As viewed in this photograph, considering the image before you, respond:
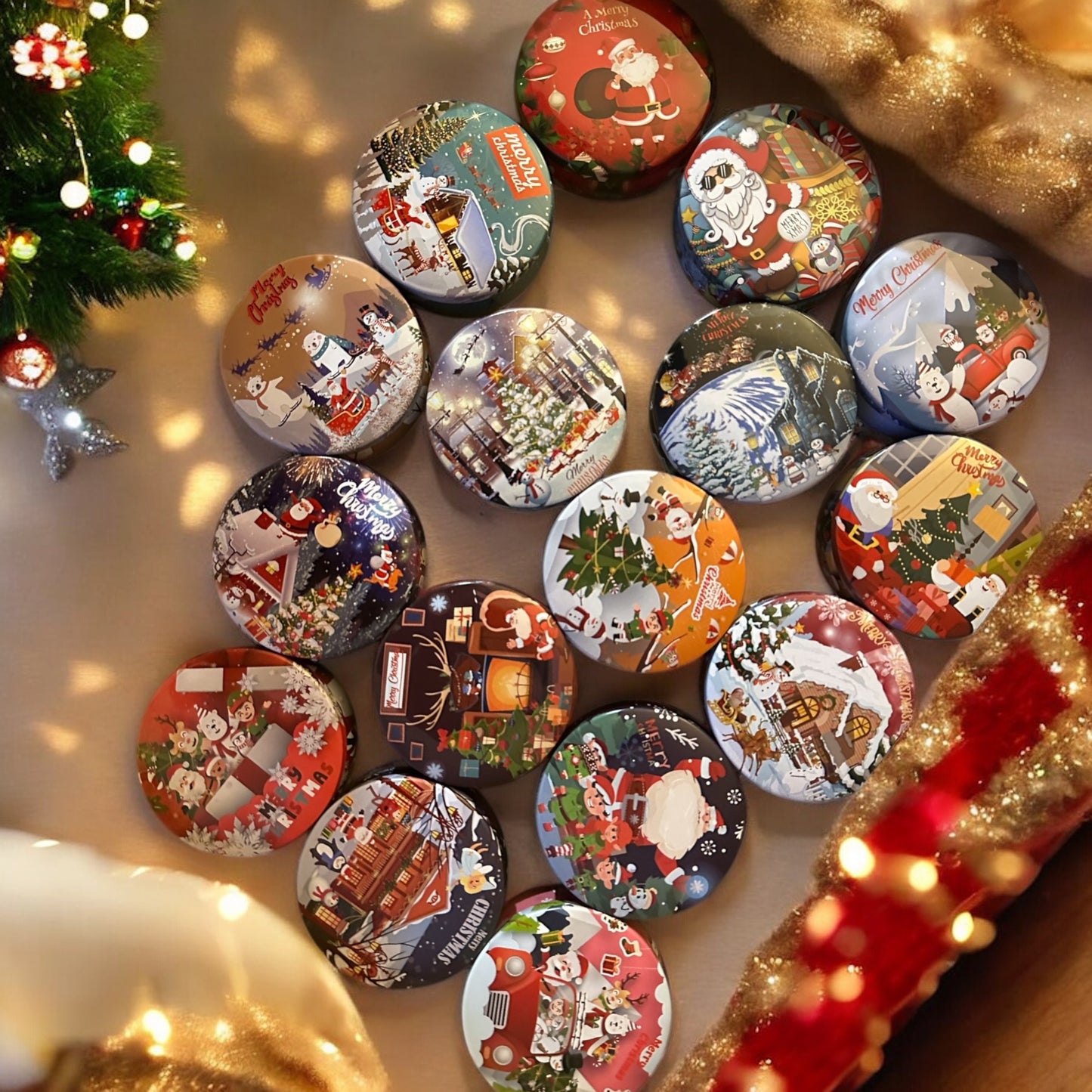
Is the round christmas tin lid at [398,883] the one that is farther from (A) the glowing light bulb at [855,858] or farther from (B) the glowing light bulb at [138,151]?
(B) the glowing light bulb at [138,151]

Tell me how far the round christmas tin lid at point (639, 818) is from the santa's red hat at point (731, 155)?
89cm

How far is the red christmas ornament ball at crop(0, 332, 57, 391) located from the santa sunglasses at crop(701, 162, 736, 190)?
3.29ft

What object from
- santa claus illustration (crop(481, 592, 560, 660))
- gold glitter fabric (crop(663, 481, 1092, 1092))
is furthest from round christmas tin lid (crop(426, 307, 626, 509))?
gold glitter fabric (crop(663, 481, 1092, 1092))

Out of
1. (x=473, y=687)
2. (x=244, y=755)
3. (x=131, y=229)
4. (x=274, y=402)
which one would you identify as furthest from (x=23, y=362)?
(x=473, y=687)

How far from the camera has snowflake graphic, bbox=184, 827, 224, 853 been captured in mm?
1384

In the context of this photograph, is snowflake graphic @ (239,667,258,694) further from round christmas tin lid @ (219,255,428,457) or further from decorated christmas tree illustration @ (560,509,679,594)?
decorated christmas tree illustration @ (560,509,679,594)

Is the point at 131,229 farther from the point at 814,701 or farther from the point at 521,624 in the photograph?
the point at 814,701

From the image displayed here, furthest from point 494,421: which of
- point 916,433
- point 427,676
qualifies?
point 916,433

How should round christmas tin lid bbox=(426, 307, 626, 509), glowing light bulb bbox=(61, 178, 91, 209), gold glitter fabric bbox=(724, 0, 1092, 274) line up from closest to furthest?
glowing light bulb bbox=(61, 178, 91, 209) → gold glitter fabric bbox=(724, 0, 1092, 274) → round christmas tin lid bbox=(426, 307, 626, 509)

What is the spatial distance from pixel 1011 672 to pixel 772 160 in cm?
88

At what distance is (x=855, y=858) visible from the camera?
100 cm

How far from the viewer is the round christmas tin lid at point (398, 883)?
4.53ft

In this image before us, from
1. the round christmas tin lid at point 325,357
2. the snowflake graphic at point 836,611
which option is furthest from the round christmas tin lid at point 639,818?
the round christmas tin lid at point 325,357

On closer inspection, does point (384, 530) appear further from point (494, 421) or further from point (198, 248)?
point (198, 248)
